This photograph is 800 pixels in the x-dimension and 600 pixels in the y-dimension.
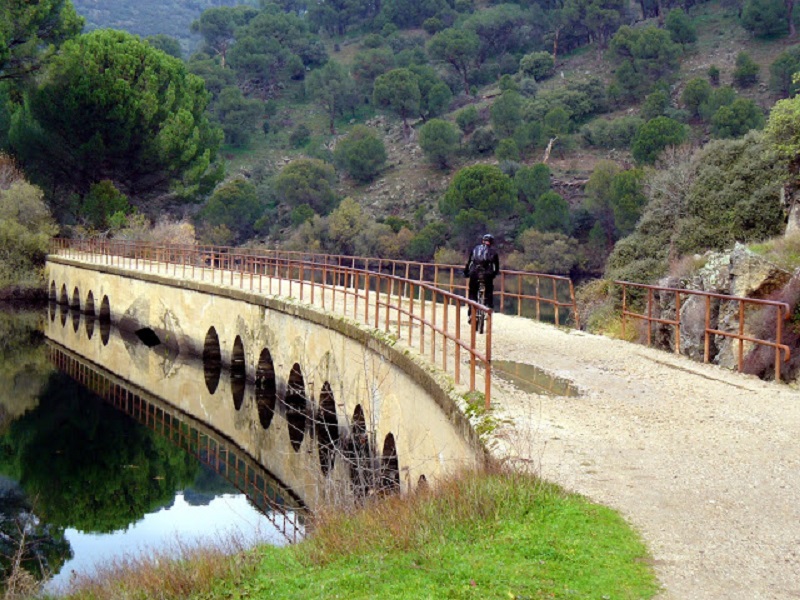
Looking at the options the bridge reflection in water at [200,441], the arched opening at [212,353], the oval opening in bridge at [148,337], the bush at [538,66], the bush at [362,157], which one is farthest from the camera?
the bush at [538,66]

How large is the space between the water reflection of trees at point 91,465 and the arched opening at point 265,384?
2.69 metres

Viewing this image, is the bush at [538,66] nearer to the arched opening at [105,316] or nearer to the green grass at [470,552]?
the arched opening at [105,316]

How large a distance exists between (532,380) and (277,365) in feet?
35.0

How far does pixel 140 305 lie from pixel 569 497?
26325mm

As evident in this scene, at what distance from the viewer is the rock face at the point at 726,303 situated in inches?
645

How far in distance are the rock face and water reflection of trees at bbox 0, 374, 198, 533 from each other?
35.1ft

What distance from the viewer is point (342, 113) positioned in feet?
325

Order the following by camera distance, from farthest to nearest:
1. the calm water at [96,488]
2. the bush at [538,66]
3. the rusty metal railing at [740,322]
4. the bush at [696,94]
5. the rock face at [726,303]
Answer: the bush at [538,66]
the bush at [696,94]
the rock face at [726,303]
the calm water at [96,488]
the rusty metal railing at [740,322]

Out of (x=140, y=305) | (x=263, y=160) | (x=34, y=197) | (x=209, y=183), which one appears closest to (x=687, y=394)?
(x=140, y=305)

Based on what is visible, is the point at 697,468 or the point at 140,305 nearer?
the point at 697,468

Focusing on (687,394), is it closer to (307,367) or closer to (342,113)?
(307,367)

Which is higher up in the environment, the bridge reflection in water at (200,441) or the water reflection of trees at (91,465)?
the bridge reflection in water at (200,441)

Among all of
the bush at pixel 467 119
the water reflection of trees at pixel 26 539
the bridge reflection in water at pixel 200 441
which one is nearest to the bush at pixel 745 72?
the bush at pixel 467 119

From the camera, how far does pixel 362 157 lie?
7969 centimetres
